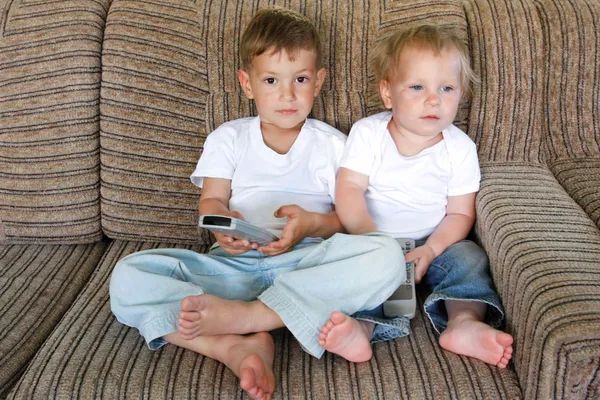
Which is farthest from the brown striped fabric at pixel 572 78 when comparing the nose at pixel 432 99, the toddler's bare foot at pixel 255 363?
the toddler's bare foot at pixel 255 363

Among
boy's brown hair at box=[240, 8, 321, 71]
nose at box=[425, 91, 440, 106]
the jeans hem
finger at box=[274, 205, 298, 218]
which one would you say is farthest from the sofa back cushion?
the jeans hem

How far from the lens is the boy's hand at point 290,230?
1363mm

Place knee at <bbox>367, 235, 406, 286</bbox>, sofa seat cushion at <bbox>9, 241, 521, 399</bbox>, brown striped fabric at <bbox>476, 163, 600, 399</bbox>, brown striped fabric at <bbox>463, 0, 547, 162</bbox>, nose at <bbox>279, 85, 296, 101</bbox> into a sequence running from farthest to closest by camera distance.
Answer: brown striped fabric at <bbox>463, 0, 547, 162</bbox>
nose at <bbox>279, 85, 296, 101</bbox>
knee at <bbox>367, 235, 406, 286</bbox>
sofa seat cushion at <bbox>9, 241, 521, 399</bbox>
brown striped fabric at <bbox>476, 163, 600, 399</bbox>

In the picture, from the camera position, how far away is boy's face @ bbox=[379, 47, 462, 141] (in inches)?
55.2

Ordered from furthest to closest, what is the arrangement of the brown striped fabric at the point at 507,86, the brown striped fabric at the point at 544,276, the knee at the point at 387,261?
the brown striped fabric at the point at 507,86
the knee at the point at 387,261
the brown striped fabric at the point at 544,276

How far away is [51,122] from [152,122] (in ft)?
0.92

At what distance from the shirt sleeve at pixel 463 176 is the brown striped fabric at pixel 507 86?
0.42 ft

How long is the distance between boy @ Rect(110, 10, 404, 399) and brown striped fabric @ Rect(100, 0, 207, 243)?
0.34 ft

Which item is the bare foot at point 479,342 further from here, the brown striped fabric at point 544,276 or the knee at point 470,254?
the knee at point 470,254

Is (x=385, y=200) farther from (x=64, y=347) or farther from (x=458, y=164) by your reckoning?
(x=64, y=347)

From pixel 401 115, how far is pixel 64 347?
0.92 metres

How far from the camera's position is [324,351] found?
121cm

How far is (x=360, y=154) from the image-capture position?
1.51 m

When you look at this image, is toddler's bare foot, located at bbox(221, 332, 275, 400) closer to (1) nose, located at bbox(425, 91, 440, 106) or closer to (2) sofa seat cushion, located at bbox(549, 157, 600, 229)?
(1) nose, located at bbox(425, 91, 440, 106)
